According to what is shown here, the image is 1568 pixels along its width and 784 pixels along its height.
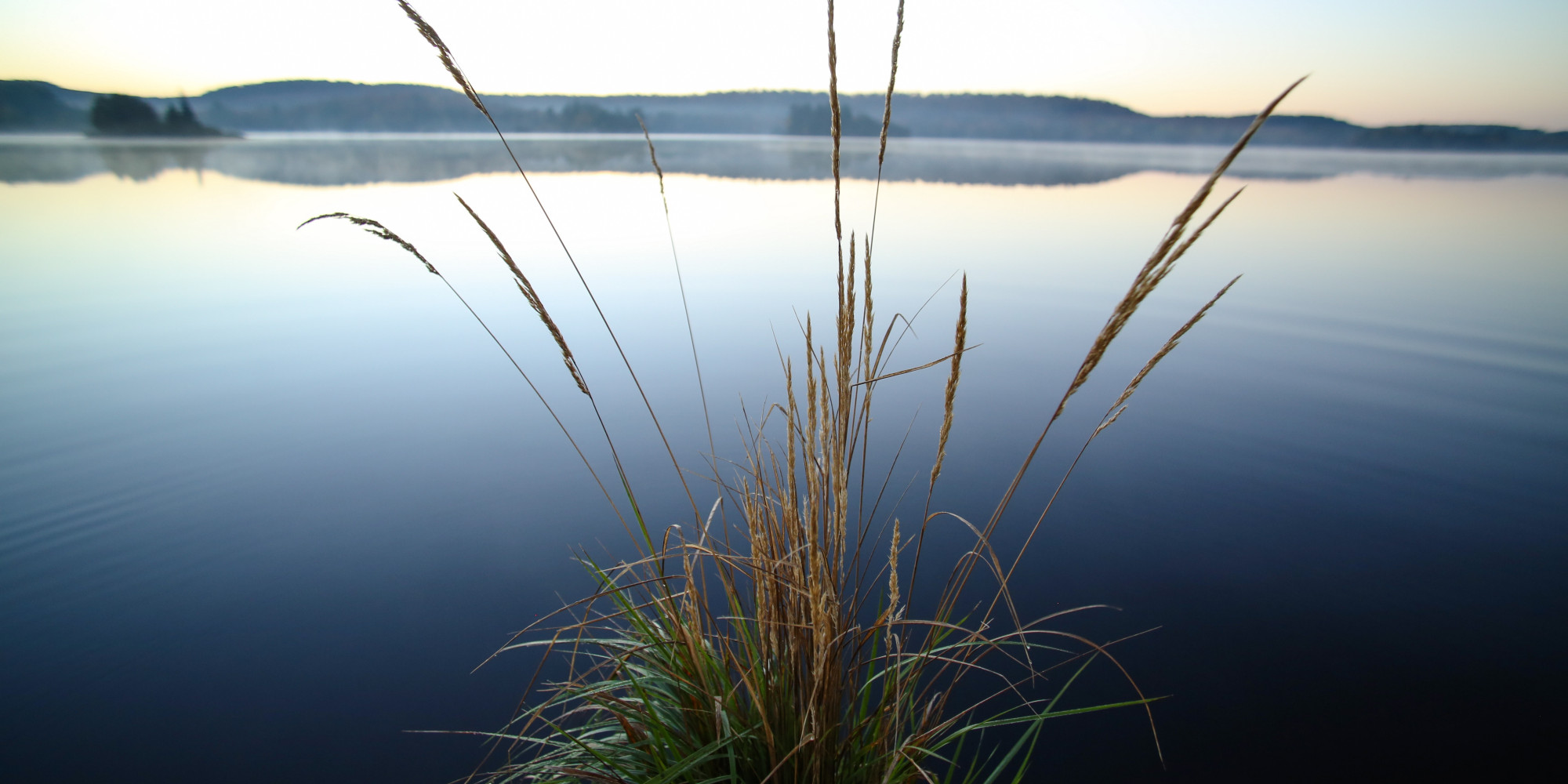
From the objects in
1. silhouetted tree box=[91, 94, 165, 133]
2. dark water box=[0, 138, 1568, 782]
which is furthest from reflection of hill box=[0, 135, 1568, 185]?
silhouetted tree box=[91, 94, 165, 133]

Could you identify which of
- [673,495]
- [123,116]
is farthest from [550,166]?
[123,116]

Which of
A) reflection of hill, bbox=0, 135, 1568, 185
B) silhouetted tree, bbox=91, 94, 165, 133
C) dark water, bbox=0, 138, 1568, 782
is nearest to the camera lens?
dark water, bbox=0, 138, 1568, 782

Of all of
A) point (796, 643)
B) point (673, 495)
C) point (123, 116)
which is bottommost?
point (673, 495)

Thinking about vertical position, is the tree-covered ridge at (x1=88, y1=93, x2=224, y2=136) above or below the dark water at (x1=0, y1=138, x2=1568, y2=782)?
above

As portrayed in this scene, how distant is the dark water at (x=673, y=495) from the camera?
1.58 meters

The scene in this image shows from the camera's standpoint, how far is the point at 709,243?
743cm

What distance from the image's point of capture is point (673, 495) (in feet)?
8.41

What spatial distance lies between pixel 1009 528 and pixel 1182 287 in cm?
462

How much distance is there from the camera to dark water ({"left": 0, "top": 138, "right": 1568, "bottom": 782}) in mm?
1582

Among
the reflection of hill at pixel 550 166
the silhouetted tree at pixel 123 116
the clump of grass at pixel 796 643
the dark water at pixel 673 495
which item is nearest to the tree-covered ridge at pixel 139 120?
the silhouetted tree at pixel 123 116

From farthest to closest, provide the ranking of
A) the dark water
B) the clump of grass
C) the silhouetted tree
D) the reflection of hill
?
1. the silhouetted tree
2. the reflection of hill
3. the dark water
4. the clump of grass

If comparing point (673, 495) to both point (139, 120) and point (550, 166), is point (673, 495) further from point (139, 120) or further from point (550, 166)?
A: point (139, 120)

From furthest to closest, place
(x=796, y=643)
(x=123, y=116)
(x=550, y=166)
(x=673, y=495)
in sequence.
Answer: (x=123, y=116) < (x=550, y=166) < (x=673, y=495) < (x=796, y=643)

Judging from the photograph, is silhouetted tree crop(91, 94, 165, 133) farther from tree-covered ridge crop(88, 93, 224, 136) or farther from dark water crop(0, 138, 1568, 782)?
dark water crop(0, 138, 1568, 782)
